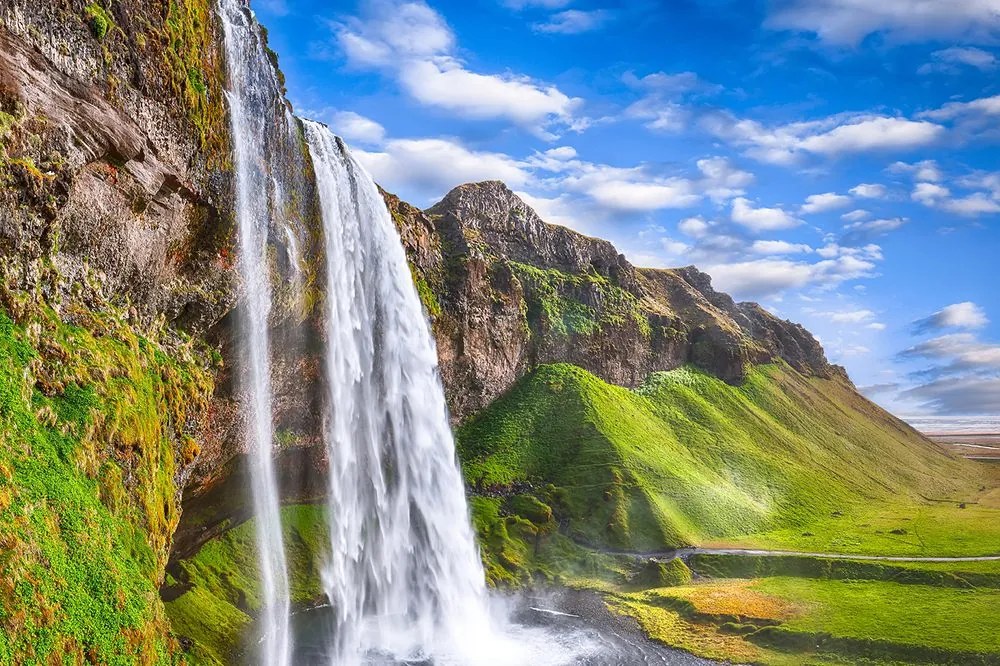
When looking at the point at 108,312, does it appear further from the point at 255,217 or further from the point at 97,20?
the point at 255,217

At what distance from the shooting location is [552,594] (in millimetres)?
45656

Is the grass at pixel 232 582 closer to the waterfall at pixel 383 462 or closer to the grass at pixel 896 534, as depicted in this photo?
the waterfall at pixel 383 462

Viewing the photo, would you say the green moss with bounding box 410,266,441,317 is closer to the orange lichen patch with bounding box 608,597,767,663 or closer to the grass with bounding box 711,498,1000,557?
the orange lichen patch with bounding box 608,597,767,663

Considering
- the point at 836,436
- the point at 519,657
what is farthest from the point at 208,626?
the point at 836,436

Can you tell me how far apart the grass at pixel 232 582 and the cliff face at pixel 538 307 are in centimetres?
2249

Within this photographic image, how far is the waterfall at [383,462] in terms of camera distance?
116 feet

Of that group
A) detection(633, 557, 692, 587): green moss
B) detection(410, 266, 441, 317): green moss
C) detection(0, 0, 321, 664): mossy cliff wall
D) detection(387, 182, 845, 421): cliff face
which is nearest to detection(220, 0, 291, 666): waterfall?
detection(0, 0, 321, 664): mossy cliff wall

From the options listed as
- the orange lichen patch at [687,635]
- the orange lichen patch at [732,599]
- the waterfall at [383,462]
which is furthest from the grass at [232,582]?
the orange lichen patch at [732,599]

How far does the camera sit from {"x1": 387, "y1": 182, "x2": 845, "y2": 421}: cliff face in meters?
63.4

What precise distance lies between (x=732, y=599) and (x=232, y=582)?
31537 mm

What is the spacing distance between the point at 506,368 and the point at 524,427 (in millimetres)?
7583

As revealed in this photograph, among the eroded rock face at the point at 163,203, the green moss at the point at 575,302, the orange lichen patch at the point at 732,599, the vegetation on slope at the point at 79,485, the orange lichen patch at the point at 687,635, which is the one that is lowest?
the orange lichen patch at the point at 687,635

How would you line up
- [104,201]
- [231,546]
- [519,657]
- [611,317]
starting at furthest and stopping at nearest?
1. [611,317]
2. [231,546]
3. [519,657]
4. [104,201]

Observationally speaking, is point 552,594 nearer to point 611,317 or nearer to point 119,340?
point 119,340
